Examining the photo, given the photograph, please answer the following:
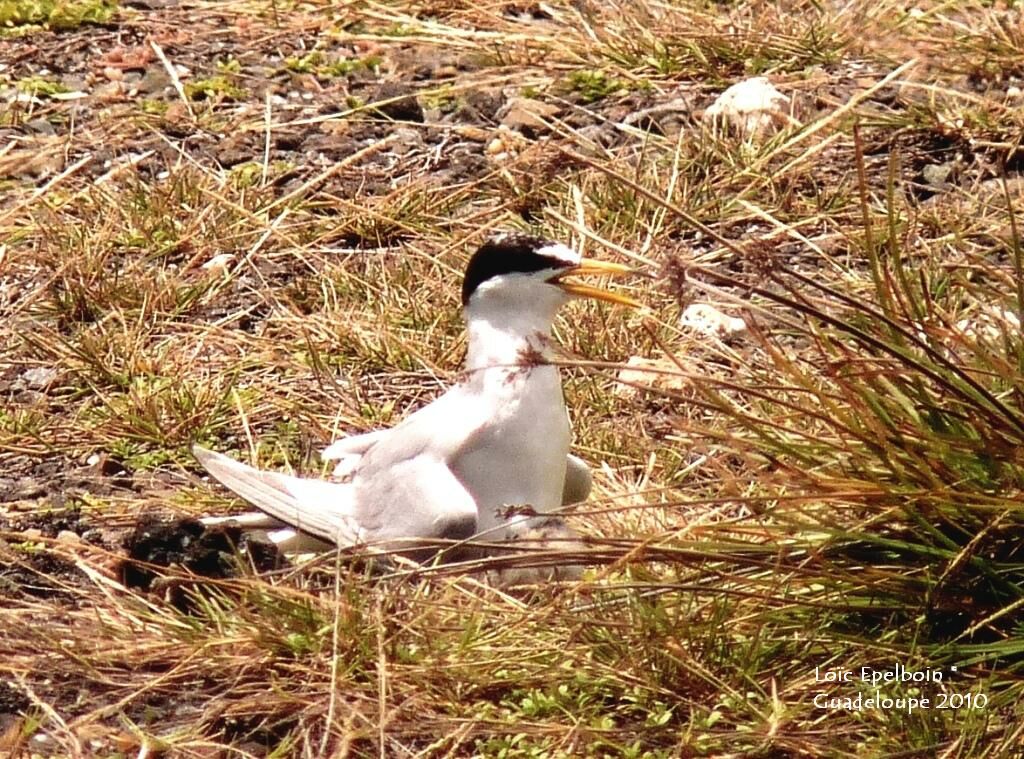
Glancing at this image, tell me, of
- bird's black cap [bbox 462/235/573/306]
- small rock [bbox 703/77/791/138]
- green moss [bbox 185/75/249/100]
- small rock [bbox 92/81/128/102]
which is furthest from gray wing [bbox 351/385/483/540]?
small rock [bbox 92/81/128/102]

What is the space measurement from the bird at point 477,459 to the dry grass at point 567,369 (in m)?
0.16

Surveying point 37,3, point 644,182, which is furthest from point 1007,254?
point 37,3

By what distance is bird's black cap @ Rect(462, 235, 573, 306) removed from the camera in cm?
440

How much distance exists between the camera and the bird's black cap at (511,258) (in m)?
4.40

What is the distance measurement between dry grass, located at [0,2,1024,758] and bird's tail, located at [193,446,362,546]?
293 mm

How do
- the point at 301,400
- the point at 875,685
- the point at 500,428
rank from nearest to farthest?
1. the point at 875,685
2. the point at 500,428
3. the point at 301,400

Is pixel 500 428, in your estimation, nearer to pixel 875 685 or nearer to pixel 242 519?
pixel 242 519

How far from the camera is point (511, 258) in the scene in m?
4.41

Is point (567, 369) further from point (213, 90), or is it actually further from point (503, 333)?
point (213, 90)

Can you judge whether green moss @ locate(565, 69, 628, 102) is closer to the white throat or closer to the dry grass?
the dry grass

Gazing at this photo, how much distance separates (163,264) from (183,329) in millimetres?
347

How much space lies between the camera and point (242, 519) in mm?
4344

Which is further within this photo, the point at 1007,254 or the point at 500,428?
the point at 1007,254

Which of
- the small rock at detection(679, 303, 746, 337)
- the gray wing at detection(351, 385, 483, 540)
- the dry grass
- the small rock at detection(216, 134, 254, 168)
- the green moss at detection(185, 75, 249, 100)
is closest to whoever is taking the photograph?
the dry grass
